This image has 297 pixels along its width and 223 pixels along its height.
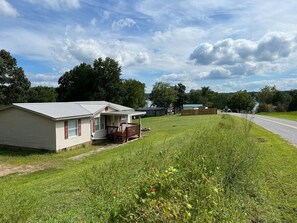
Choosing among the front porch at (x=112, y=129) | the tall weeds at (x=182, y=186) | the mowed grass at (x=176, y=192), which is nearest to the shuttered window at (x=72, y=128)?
the front porch at (x=112, y=129)

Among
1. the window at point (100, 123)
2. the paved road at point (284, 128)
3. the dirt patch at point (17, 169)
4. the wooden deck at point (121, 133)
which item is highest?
the window at point (100, 123)

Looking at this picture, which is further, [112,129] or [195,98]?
[195,98]

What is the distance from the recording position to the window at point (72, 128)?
18.5 m

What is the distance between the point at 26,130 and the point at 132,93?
37.2 metres

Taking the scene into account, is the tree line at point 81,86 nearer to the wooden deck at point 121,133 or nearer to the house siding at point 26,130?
the wooden deck at point 121,133

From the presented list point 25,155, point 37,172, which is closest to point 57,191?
point 37,172

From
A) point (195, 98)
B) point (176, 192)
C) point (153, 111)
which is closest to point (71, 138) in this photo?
point (176, 192)

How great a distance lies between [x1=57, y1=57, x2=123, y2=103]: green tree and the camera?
151ft

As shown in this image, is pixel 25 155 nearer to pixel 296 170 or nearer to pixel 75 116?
pixel 75 116

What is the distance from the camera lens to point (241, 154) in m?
5.78

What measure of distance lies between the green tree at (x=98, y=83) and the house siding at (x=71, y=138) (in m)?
24.9

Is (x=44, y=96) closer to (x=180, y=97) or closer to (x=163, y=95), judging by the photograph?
(x=163, y=95)

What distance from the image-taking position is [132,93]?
54.5m

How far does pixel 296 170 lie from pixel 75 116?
1393 cm
